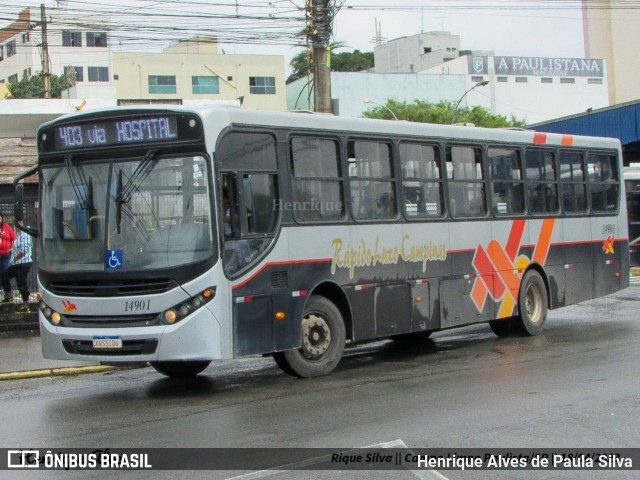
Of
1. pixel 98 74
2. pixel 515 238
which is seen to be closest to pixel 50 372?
pixel 515 238

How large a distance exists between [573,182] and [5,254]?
10.5 metres

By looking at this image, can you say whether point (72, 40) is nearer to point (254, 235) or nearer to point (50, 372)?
point (50, 372)

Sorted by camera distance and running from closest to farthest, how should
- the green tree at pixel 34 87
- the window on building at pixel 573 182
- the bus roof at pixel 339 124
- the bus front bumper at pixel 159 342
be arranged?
1. the bus front bumper at pixel 159 342
2. the bus roof at pixel 339 124
3. the window on building at pixel 573 182
4. the green tree at pixel 34 87

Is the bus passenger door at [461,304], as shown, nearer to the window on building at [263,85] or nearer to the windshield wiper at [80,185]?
the windshield wiper at [80,185]

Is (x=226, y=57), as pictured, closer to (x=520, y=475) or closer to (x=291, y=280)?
(x=291, y=280)

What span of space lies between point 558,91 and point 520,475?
3961 inches

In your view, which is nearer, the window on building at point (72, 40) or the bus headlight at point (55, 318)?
the bus headlight at point (55, 318)

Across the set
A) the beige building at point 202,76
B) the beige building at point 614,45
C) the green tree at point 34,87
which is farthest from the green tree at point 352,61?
the green tree at point 34,87

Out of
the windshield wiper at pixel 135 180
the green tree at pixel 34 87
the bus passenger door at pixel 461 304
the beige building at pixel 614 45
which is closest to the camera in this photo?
the windshield wiper at pixel 135 180

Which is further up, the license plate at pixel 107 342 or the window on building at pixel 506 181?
the window on building at pixel 506 181

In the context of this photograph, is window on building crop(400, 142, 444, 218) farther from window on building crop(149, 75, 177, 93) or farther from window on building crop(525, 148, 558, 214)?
window on building crop(149, 75, 177, 93)

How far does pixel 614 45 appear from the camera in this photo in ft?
338

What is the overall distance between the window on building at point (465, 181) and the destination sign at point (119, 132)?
497cm

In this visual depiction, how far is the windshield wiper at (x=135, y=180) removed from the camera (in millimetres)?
10680
